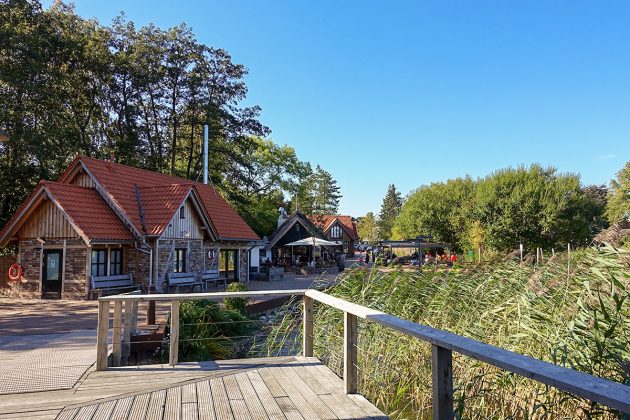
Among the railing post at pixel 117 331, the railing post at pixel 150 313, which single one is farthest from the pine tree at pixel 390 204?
the railing post at pixel 117 331

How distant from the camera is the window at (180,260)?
60.3 ft

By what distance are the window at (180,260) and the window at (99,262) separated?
270cm

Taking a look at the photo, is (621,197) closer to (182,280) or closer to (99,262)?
(182,280)

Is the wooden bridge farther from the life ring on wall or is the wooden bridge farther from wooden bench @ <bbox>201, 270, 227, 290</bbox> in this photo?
wooden bench @ <bbox>201, 270, 227, 290</bbox>

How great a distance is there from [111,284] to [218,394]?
1377 centimetres

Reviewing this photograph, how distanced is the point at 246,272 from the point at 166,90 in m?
14.0

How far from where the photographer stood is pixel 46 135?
21250mm

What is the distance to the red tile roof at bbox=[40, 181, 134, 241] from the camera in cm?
1545

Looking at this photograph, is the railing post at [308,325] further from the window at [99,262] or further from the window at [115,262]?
the window at [115,262]

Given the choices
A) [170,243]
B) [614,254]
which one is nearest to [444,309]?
[614,254]

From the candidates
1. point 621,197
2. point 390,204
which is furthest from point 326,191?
point 621,197

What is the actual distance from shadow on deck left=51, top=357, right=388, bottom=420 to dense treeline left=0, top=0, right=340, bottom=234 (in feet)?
56.3

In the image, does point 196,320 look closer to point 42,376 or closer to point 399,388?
point 42,376

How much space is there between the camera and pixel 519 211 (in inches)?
1398
